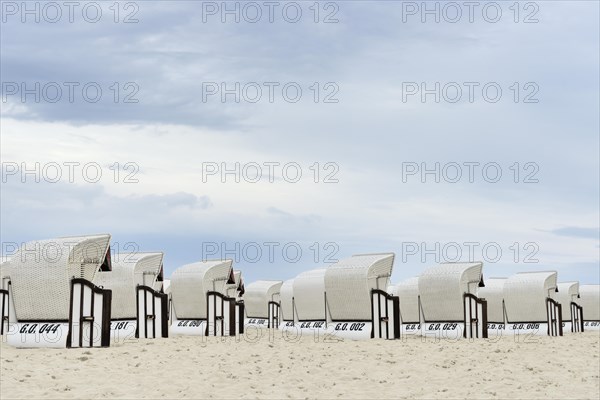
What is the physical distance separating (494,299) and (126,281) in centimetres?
1934

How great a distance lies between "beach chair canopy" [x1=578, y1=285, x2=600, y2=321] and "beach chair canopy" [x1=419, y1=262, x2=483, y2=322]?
2479 cm

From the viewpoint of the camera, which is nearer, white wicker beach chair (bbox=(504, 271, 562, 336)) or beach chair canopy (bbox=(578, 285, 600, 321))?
white wicker beach chair (bbox=(504, 271, 562, 336))

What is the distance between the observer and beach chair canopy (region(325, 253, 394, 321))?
26406mm

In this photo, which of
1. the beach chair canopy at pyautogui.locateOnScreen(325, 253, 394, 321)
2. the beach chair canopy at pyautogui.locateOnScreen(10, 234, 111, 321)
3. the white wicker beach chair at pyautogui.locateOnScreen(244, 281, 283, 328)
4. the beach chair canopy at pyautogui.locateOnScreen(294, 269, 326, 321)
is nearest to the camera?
the beach chair canopy at pyautogui.locateOnScreen(10, 234, 111, 321)

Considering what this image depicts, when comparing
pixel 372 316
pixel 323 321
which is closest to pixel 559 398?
pixel 372 316

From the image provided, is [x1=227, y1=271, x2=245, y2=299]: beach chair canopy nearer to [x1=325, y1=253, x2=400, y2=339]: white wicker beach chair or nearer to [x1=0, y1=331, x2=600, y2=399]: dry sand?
[x1=325, y1=253, x2=400, y2=339]: white wicker beach chair

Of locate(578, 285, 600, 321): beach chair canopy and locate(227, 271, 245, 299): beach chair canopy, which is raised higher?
locate(227, 271, 245, 299): beach chair canopy

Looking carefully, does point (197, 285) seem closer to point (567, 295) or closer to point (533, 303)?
point (533, 303)

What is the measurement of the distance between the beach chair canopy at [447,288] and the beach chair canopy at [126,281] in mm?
10790

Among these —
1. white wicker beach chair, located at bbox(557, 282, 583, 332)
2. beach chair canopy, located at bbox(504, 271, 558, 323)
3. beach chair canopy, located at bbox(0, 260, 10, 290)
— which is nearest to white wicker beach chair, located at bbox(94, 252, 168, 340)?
beach chair canopy, located at bbox(0, 260, 10, 290)

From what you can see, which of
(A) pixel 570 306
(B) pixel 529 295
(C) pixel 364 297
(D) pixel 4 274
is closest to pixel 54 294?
(C) pixel 364 297

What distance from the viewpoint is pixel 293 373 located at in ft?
54.7

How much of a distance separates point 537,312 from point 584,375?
64.0ft

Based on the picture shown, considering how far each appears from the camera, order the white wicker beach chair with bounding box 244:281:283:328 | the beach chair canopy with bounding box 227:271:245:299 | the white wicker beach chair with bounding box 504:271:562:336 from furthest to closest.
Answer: the white wicker beach chair with bounding box 244:281:283:328 < the beach chair canopy with bounding box 227:271:245:299 < the white wicker beach chair with bounding box 504:271:562:336
